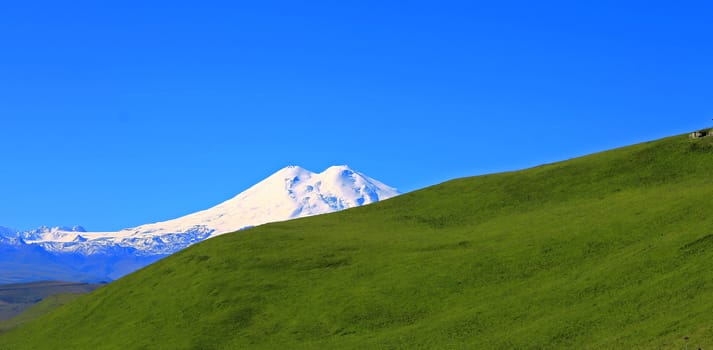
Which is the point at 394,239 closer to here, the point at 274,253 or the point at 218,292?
the point at 274,253

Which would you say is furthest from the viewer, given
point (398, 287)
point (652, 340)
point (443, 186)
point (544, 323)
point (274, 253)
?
point (443, 186)

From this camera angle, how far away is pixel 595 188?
396 feet

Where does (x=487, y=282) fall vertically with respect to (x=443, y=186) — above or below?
below

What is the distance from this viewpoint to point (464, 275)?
93812 mm

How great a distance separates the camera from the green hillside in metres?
70.0

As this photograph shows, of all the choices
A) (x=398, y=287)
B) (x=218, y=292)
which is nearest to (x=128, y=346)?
(x=218, y=292)

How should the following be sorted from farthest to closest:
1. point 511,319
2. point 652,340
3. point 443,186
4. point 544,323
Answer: point 443,186
point 511,319
point 544,323
point 652,340

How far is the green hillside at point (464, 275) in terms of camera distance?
70.0 m

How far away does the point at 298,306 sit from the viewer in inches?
3858

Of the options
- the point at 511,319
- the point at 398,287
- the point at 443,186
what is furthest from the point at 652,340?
the point at 443,186

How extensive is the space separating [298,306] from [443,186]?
54.6 meters

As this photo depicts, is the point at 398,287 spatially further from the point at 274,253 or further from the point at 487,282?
the point at 274,253

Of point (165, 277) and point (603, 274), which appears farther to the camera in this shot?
point (165, 277)

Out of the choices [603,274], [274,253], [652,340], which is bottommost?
[652,340]
